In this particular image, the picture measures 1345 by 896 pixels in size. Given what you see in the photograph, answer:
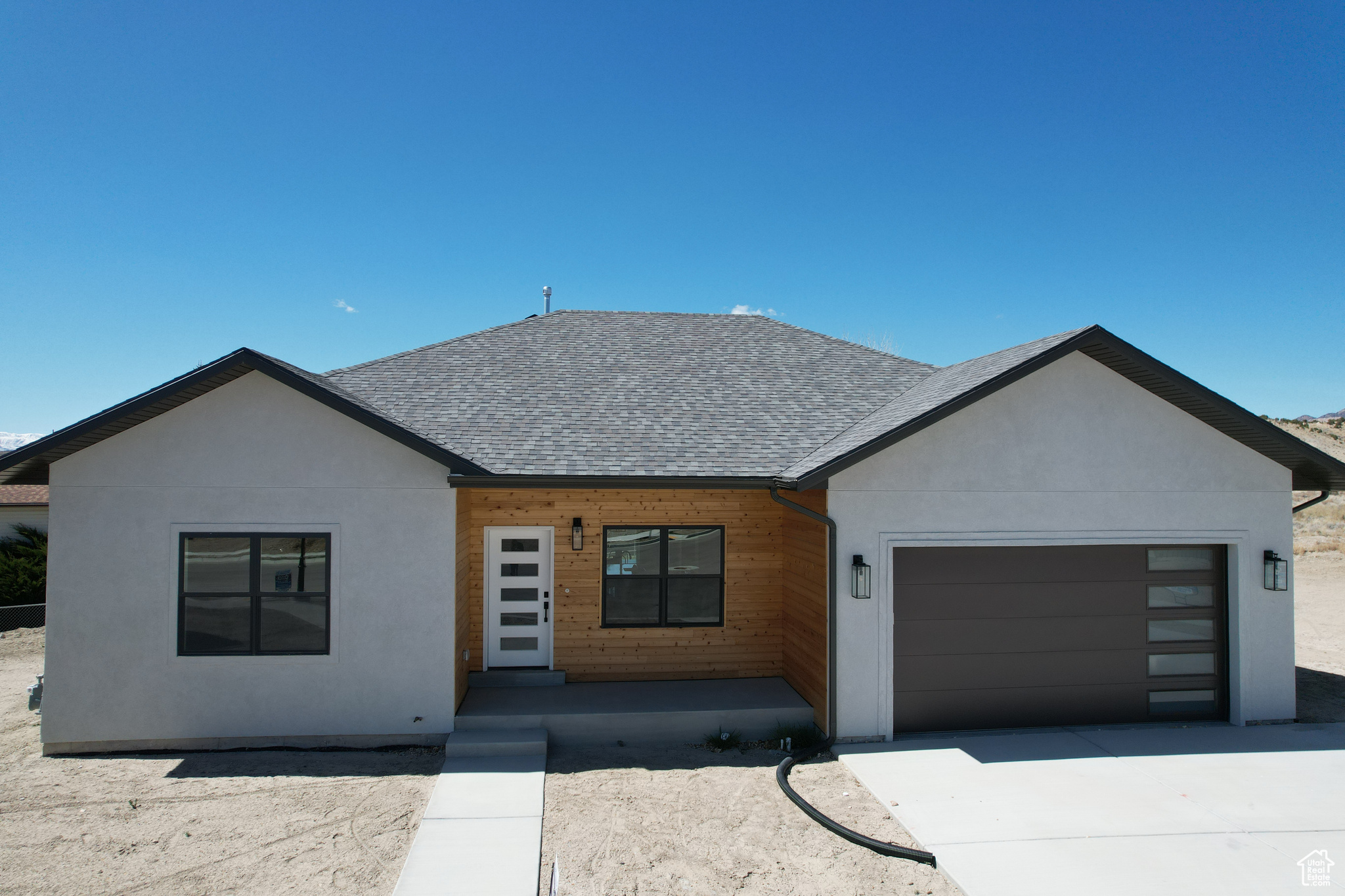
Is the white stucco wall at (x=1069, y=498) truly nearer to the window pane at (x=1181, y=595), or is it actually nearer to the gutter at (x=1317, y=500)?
the window pane at (x=1181, y=595)

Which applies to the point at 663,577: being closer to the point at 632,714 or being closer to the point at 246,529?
the point at 632,714

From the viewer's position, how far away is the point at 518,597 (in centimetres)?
922

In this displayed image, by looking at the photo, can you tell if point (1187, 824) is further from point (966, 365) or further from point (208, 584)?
point (208, 584)

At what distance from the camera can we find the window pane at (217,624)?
7.34 metres

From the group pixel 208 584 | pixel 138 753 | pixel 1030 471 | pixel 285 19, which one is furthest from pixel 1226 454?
pixel 285 19

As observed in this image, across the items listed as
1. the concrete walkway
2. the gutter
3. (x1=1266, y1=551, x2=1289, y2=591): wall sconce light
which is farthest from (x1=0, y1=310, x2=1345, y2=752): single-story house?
the concrete walkway

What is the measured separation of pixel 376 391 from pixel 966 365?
883cm

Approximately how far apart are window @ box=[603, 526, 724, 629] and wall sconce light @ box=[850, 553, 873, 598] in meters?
2.32

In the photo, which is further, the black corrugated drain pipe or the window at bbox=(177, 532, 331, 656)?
the window at bbox=(177, 532, 331, 656)

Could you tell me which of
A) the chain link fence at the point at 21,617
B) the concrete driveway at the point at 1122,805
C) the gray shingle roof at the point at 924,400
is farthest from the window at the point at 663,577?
A: the chain link fence at the point at 21,617

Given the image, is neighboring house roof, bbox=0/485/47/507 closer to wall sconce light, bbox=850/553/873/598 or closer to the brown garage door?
wall sconce light, bbox=850/553/873/598

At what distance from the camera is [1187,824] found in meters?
5.62

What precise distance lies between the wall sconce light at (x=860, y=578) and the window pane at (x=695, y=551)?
91.6 inches

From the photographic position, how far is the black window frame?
9.20 metres
